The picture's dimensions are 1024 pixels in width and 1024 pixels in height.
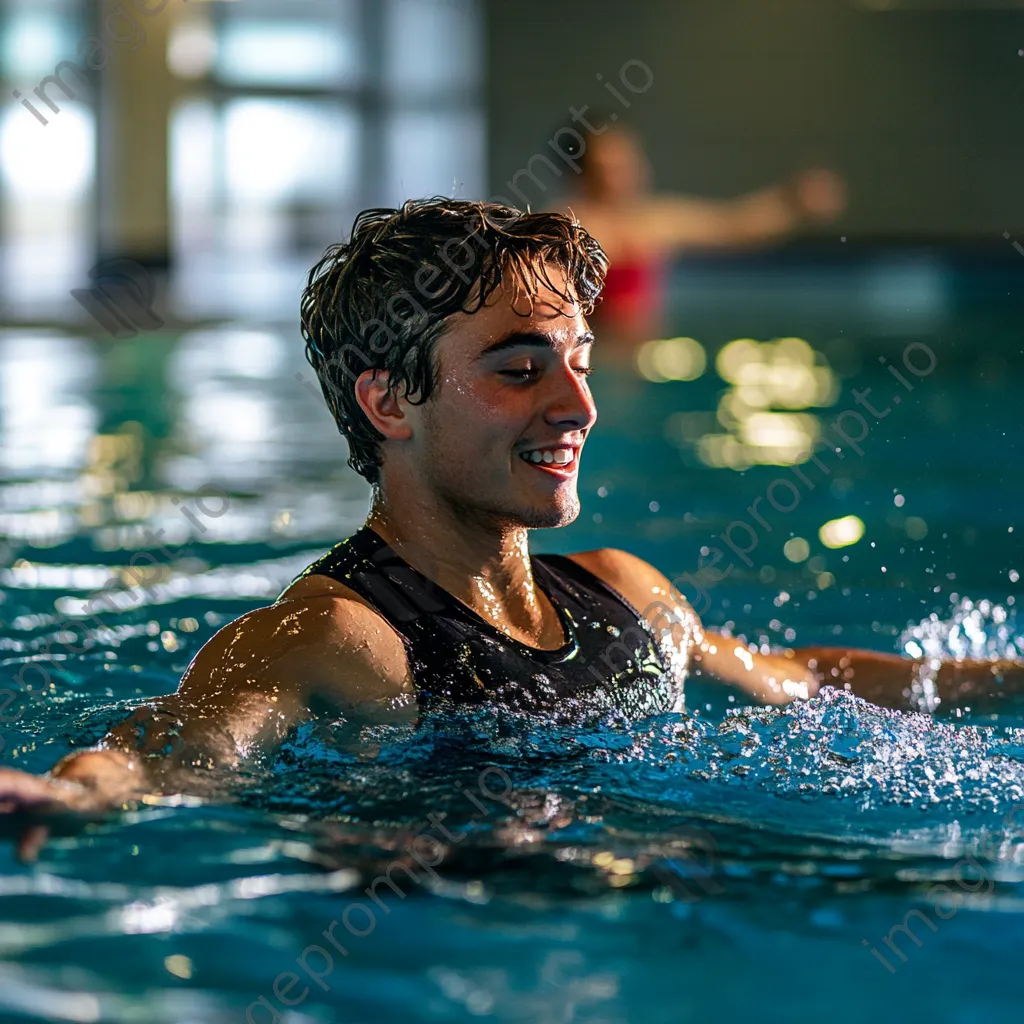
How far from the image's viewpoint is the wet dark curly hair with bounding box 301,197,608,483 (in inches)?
101

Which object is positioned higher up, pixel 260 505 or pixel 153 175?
pixel 153 175

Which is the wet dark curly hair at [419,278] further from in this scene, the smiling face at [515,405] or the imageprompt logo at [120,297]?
the imageprompt logo at [120,297]

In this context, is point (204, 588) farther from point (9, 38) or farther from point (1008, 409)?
point (9, 38)

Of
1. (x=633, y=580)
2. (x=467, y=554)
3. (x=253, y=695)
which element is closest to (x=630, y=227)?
(x=633, y=580)

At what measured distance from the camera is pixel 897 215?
20844mm

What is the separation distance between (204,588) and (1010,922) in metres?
2.94

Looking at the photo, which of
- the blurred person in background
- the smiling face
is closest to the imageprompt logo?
the blurred person in background

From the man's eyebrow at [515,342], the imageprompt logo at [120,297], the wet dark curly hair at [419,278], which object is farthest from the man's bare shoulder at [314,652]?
the imageprompt logo at [120,297]

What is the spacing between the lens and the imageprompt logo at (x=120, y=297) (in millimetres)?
15102

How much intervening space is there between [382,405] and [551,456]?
1.02 ft

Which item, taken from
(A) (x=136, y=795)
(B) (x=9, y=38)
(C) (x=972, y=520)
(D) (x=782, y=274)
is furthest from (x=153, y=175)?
(A) (x=136, y=795)

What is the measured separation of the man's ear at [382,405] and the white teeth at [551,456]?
22 cm

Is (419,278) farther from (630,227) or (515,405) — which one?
(630,227)

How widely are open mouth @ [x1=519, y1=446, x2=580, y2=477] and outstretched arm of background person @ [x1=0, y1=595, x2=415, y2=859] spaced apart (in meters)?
0.37
